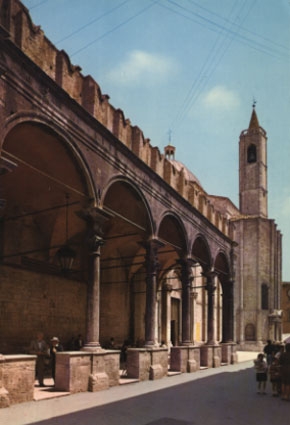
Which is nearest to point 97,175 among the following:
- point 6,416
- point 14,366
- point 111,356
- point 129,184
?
point 129,184

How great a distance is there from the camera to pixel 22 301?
47.7 feet

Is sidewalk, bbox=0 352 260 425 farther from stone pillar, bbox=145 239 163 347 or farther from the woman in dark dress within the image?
the woman in dark dress

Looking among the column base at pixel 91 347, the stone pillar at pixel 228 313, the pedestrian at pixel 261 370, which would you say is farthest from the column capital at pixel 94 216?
the stone pillar at pixel 228 313

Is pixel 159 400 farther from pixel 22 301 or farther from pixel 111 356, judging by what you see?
pixel 22 301

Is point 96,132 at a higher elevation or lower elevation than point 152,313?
higher

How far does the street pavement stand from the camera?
8.45 meters

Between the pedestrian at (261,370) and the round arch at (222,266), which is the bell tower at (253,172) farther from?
the pedestrian at (261,370)

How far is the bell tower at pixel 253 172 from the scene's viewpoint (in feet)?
177

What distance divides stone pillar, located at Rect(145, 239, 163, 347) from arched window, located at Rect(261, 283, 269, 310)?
110ft

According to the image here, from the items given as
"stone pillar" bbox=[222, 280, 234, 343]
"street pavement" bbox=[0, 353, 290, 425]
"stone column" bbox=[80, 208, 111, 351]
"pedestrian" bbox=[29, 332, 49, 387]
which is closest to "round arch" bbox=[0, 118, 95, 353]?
A: "stone column" bbox=[80, 208, 111, 351]

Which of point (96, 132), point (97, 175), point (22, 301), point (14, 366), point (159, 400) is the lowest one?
point (159, 400)

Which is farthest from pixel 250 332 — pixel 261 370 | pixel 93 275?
pixel 93 275

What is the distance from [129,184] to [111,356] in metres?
4.75

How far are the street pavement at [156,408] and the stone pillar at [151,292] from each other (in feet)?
5.92
